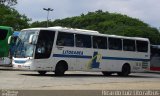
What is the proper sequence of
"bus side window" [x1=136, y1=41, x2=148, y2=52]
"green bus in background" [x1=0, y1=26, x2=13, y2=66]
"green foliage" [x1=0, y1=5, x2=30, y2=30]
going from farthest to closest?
"green foliage" [x1=0, y1=5, x2=30, y2=30] < "bus side window" [x1=136, y1=41, x2=148, y2=52] < "green bus in background" [x1=0, y1=26, x2=13, y2=66]

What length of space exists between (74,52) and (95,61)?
225cm

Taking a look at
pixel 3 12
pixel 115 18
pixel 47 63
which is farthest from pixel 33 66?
pixel 115 18

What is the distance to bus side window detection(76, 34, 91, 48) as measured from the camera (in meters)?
30.6

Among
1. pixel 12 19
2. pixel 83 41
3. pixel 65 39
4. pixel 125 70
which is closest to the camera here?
pixel 65 39

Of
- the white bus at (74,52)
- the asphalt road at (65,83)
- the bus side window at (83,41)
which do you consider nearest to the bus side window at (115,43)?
the white bus at (74,52)

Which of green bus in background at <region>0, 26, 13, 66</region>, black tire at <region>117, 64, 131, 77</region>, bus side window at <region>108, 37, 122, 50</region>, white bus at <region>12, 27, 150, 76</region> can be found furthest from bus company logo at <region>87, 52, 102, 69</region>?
green bus in background at <region>0, 26, 13, 66</region>

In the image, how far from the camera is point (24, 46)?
29156mm

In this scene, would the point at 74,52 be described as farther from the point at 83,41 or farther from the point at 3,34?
the point at 3,34

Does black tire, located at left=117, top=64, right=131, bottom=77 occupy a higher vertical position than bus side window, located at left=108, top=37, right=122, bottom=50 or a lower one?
lower

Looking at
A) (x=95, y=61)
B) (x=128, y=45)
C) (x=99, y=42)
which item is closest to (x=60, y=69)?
(x=95, y=61)

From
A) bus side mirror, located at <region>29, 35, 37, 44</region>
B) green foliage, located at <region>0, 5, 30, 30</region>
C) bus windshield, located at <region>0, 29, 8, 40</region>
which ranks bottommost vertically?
bus side mirror, located at <region>29, 35, 37, 44</region>

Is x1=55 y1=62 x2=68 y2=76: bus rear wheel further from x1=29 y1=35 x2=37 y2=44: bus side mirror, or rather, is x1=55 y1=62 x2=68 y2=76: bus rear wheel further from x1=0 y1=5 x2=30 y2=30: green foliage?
x1=0 y1=5 x2=30 y2=30: green foliage

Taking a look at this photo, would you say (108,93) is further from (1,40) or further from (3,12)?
(3,12)

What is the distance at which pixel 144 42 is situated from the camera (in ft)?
120
